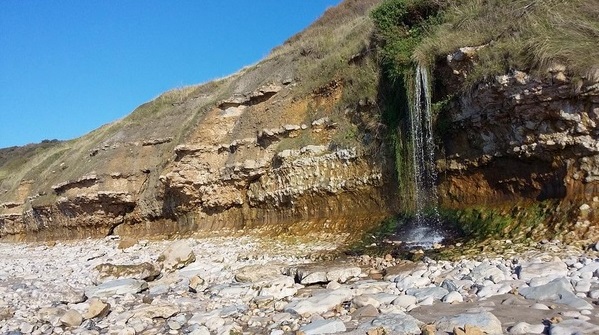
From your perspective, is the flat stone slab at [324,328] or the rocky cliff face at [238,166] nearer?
the flat stone slab at [324,328]

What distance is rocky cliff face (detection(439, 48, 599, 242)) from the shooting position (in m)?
8.94

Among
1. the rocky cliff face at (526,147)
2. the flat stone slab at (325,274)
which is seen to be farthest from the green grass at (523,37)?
the flat stone slab at (325,274)

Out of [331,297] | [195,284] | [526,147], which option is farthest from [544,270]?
[195,284]

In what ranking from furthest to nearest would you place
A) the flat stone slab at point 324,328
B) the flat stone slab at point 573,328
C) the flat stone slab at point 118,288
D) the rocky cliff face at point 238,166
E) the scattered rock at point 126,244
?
the scattered rock at point 126,244, the rocky cliff face at point 238,166, the flat stone slab at point 118,288, the flat stone slab at point 324,328, the flat stone slab at point 573,328

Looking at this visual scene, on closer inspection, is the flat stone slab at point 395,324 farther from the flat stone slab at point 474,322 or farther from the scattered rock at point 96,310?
the scattered rock at point 96,310

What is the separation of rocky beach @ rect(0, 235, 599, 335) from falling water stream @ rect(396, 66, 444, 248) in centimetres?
223

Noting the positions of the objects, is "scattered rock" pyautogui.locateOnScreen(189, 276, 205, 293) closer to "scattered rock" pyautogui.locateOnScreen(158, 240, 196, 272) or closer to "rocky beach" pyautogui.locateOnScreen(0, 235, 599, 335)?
"rocky beach" pyautogui.locateOnScreen(0, 235, 599, 335)

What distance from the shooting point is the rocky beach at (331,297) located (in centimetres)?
593

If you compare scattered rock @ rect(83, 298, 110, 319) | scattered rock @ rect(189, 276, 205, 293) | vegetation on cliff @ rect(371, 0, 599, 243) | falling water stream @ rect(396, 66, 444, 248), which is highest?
vegetation on cliff @ rect(371, 0, 599, 243)

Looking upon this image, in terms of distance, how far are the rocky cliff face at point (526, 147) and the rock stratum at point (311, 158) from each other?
25 mm

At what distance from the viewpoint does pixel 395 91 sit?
14.4 m

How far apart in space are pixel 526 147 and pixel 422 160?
3005mm

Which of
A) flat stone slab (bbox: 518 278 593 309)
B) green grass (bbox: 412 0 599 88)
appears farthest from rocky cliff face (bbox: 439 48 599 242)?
flat stone slab (bbox: 518 278 593 309)

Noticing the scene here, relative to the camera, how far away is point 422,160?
12.7 m
